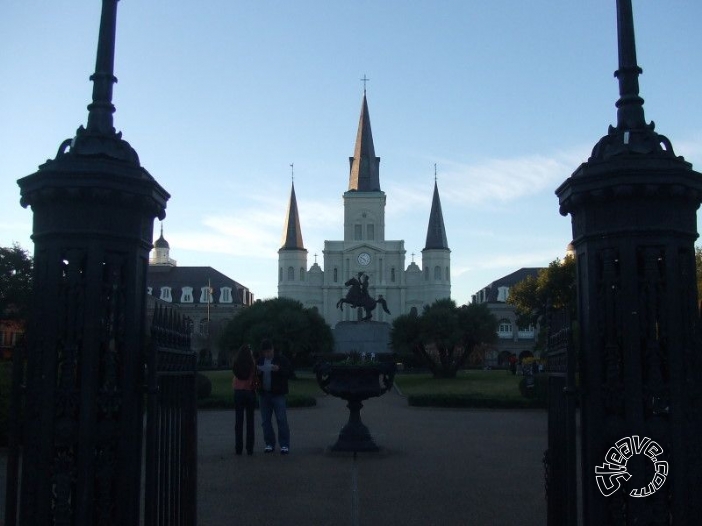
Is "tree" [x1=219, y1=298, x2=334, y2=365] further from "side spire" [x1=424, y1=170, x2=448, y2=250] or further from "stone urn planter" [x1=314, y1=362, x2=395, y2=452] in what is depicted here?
"side spire" [x1=424, y1=170, x2=448, y2=250]

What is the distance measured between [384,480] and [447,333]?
40.8 m

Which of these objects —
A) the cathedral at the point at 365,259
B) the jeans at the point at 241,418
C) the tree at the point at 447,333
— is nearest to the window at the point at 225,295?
the cathedral at the point at 365,259

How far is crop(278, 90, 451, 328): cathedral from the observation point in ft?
318

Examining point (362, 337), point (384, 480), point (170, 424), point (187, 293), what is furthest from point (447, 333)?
point (187, 293)

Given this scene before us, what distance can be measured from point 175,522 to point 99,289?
1660 mm

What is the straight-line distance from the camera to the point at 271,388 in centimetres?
1289

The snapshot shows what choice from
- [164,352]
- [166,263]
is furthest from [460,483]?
[166,263]

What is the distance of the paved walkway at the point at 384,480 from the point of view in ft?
25.7

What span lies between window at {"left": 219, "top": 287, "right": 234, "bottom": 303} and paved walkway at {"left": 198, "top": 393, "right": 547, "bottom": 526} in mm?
81685

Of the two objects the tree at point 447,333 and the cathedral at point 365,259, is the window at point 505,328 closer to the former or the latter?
the cathedral at point 365,259

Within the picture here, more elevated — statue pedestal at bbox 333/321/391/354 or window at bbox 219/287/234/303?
window at bbox 219/287/234/303

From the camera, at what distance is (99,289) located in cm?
438

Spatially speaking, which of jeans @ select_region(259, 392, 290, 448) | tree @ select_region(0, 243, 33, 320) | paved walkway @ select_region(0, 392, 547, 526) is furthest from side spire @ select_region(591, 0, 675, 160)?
tree @ select_region(0, 243, 33, 320)

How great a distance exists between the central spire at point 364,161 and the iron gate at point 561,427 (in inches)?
3653
